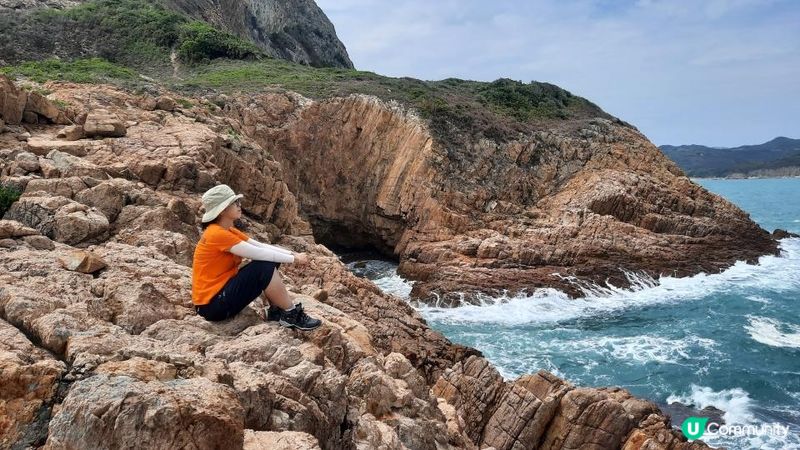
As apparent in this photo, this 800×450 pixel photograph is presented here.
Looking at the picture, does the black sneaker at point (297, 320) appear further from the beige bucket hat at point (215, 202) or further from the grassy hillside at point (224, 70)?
the grassy hillside at point (224, 70)

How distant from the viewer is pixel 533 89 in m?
41.5

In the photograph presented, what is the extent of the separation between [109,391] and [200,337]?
223 centimetres

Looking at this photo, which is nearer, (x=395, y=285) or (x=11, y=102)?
(x=11, y=102)

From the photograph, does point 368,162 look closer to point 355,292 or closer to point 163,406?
point 355,292

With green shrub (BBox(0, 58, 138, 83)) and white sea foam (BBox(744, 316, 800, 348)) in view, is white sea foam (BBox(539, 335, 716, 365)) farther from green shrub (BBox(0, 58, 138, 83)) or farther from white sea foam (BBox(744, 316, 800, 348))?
green shrub (BBox(0, 58, 138, 83))

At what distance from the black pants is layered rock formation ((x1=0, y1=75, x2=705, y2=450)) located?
0.47 feet

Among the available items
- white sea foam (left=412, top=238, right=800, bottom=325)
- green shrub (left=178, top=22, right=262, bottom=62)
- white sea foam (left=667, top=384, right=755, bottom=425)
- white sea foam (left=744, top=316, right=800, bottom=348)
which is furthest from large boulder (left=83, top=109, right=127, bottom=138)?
green shrub (left=178, top=22, right=262, bottom=62)

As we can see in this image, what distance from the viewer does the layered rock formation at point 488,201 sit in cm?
2691

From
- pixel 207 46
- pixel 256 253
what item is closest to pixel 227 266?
pixel 256 253

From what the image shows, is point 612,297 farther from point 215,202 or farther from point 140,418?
point 140,418

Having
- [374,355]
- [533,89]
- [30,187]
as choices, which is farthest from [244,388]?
[533,89]

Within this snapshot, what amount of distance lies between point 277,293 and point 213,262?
767 mm

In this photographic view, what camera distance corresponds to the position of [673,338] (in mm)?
19859

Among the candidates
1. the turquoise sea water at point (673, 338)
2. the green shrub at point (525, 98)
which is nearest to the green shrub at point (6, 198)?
the turquoise sea water at point (673, 338)
